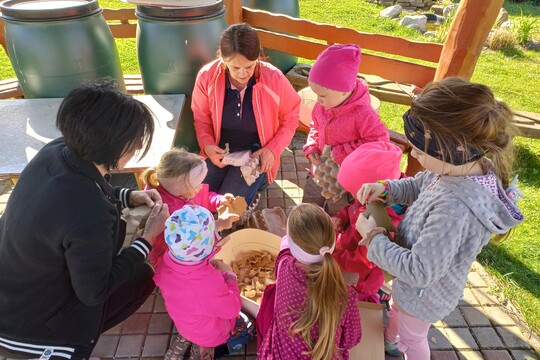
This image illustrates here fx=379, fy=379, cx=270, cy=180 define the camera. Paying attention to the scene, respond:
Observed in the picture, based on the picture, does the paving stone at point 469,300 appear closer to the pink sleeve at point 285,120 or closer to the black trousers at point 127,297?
the pink sleeve at point 285,120

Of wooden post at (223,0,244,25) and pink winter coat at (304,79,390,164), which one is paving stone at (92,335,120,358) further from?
wooden post at (223,0,244,25)

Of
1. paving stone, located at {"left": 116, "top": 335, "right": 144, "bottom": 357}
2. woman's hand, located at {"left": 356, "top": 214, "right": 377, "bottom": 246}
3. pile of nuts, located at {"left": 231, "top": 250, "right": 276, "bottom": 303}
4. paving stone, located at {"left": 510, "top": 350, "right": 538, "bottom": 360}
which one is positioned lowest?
paving stone, located at {"left": 116, "top": 335, "right": 144, "bottom": 357}

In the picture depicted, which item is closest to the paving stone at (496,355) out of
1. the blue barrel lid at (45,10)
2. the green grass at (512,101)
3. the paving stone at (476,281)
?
the green grass at (512,101)

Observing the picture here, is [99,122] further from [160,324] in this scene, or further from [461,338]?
[461,338]

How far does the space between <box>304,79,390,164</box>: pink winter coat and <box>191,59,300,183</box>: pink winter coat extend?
0.42m

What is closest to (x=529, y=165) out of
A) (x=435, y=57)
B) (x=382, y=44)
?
(x=435, y=57)

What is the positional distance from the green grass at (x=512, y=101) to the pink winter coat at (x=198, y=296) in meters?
2.07

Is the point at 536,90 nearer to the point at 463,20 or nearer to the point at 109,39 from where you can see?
the point at 463,20

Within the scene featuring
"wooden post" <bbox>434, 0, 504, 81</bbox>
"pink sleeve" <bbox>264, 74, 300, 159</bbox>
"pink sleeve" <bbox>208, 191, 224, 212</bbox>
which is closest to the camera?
"pink sleeve" <bbox>208, 191, 224, 212</bbox>

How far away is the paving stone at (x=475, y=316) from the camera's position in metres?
2.53

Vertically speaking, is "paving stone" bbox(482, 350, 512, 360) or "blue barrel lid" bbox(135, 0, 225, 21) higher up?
"blue barrel lid" bbox(135, 0, 225, 21)

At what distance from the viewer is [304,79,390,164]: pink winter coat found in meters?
2.41

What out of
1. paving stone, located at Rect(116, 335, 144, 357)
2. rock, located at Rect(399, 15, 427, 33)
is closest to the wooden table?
paving stone, located at Rect(116, 335, 144, 357)

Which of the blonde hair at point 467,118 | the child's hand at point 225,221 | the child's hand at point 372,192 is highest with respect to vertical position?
the blonde hair at point 467,118
